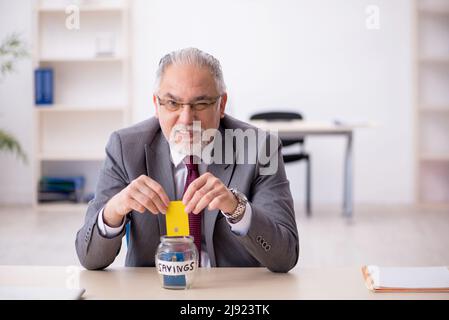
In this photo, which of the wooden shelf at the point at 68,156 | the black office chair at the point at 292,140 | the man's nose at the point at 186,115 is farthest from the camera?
the wooden shelf at the point at 68,156

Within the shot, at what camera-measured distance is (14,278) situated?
4.47 feet

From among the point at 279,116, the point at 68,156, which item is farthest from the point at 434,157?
the point at 68,156

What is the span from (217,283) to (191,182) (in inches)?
12.9

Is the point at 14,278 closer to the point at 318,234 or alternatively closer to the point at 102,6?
the point at 318,234

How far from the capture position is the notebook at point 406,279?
4.13ft

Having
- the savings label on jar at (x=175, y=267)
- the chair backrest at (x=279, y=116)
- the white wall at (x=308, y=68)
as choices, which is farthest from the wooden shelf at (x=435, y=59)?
the savings label on jar at (x=175, y=267)

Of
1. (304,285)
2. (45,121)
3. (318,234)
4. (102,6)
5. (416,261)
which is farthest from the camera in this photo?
(45,121)

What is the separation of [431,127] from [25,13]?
403 centimetres

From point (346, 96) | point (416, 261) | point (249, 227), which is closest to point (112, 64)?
point (346, 96)

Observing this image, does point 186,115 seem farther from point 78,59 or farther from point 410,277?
point 78,59

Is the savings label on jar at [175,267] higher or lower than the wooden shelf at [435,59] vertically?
lower

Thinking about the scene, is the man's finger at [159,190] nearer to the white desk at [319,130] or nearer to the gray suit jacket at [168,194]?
the gray suit jacket at [168,194]

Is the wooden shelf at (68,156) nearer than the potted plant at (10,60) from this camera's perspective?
No

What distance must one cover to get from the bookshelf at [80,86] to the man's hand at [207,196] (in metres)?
4.73
